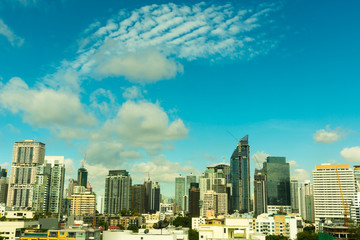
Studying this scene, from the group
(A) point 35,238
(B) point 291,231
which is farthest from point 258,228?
(A) point 35,238

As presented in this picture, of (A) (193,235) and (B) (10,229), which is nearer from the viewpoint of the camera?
(B) (10,229)

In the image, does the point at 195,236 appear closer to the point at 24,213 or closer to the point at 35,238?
the point at 35,238

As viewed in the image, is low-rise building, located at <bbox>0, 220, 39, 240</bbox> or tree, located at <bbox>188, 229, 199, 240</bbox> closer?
low-rise building, located at <bbox>0, 220, 39, 240</bbox>

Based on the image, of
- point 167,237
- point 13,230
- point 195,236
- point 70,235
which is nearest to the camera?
point 167,237

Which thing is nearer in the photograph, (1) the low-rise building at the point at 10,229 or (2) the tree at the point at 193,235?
(1) the low-rise building at the point at 10,229

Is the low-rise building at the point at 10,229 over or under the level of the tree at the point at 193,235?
over

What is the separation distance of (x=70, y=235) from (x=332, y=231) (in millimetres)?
93390

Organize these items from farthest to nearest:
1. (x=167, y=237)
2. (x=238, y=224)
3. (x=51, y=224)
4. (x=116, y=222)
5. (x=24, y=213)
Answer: (x=116, y=222) → (x=24, y=213) → (x=51, y=224) → (x=238, y=224) → (x=167, y=237)

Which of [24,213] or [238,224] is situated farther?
[24,213]

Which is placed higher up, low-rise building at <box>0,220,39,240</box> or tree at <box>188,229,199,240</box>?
low-rise building at <box>0,220,39,240</box>

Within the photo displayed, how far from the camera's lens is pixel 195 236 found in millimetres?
116312

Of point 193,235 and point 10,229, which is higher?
point 10,229

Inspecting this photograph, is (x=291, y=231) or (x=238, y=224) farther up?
(x=238, y=224)

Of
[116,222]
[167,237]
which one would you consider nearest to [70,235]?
[167,237]
